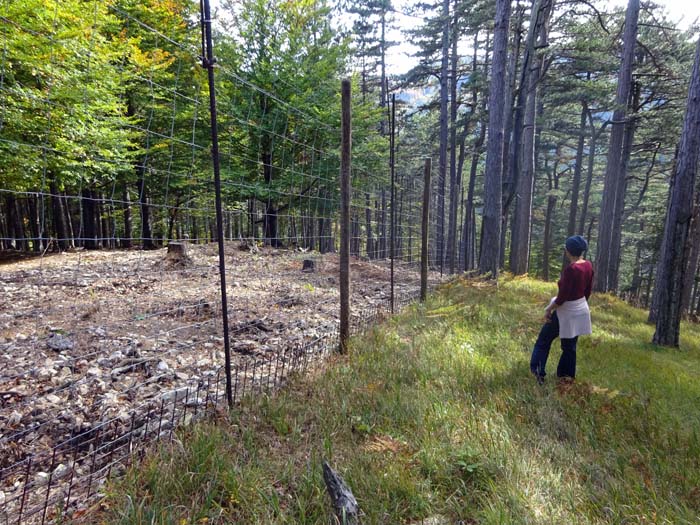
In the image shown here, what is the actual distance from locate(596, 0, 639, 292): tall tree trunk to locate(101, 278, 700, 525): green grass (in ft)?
36.8

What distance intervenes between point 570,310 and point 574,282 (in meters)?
0.32

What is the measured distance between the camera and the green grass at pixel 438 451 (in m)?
2.09

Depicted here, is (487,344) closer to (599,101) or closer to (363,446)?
(363,446)

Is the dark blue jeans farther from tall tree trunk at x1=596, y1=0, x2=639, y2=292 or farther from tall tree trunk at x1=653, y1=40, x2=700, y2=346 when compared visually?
tall tree trunk at x1=596, y1=0, x2=639, y2=292

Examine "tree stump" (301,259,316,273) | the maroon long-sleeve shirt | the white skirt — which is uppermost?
the maroon long-sleeve shirt

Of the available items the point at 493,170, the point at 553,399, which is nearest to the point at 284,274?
the point at 493,170

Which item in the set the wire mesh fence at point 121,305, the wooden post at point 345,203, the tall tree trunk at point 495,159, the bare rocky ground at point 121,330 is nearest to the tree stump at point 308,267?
the wire mesh fence at point 121,305

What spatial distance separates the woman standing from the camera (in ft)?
12.4

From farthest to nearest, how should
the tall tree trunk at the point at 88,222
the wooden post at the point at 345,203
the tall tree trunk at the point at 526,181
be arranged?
the tall tree trunk at the point at 88,222, the tall tree trunk at the point at 526,181, the wooden post at the point at 345,203

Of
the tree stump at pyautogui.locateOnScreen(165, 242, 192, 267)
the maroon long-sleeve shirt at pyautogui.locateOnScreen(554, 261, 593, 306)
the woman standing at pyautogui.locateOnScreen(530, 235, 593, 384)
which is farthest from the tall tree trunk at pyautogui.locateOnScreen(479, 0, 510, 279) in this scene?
the tree stump at pyautogui.locateOnScreen(165, 242, 192, 267)

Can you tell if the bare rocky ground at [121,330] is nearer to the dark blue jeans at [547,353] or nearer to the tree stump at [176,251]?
the tree stump at [176,251]

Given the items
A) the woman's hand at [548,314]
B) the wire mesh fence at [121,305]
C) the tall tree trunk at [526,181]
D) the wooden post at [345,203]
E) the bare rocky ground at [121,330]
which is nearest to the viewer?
the wire mesh fence at [121,305]

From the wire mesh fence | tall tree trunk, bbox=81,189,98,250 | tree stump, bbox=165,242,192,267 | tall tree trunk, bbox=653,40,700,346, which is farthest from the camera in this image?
tall tree trunk, bbox=81,189,98,250

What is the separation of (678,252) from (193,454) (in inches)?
315
